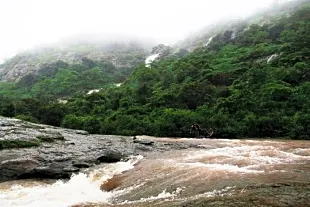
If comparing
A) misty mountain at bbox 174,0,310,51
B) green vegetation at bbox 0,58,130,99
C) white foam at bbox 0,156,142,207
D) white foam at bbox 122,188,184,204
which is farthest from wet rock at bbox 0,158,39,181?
misty mountain at bbox 174,0,310,51

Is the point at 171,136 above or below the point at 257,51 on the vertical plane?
below

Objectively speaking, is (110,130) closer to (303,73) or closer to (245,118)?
(245,118)

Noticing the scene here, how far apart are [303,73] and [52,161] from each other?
4353cm

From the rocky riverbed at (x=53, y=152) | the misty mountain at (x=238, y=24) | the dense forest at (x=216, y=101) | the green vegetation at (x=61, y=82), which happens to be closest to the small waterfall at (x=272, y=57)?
the dense forest at (x=216, y=101)

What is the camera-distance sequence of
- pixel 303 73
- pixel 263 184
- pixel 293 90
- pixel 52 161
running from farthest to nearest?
1. pixel 303 73
2. pixel 293 90
3. pixel 52 161
4. pixel 263 184

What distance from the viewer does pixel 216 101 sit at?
54.5 m

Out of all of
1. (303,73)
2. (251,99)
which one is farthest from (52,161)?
(303,73)

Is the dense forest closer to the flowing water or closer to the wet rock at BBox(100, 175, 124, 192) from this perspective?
the flowing water

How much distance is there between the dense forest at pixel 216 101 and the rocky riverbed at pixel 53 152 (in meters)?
13.9

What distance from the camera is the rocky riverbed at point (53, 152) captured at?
21.8 m

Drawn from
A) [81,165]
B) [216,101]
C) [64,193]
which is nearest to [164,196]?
[64,193]

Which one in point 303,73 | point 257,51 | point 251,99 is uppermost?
point 257,51

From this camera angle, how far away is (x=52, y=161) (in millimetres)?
23531

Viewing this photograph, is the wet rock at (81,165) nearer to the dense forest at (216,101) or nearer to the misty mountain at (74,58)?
the dense forest at (216,101)
